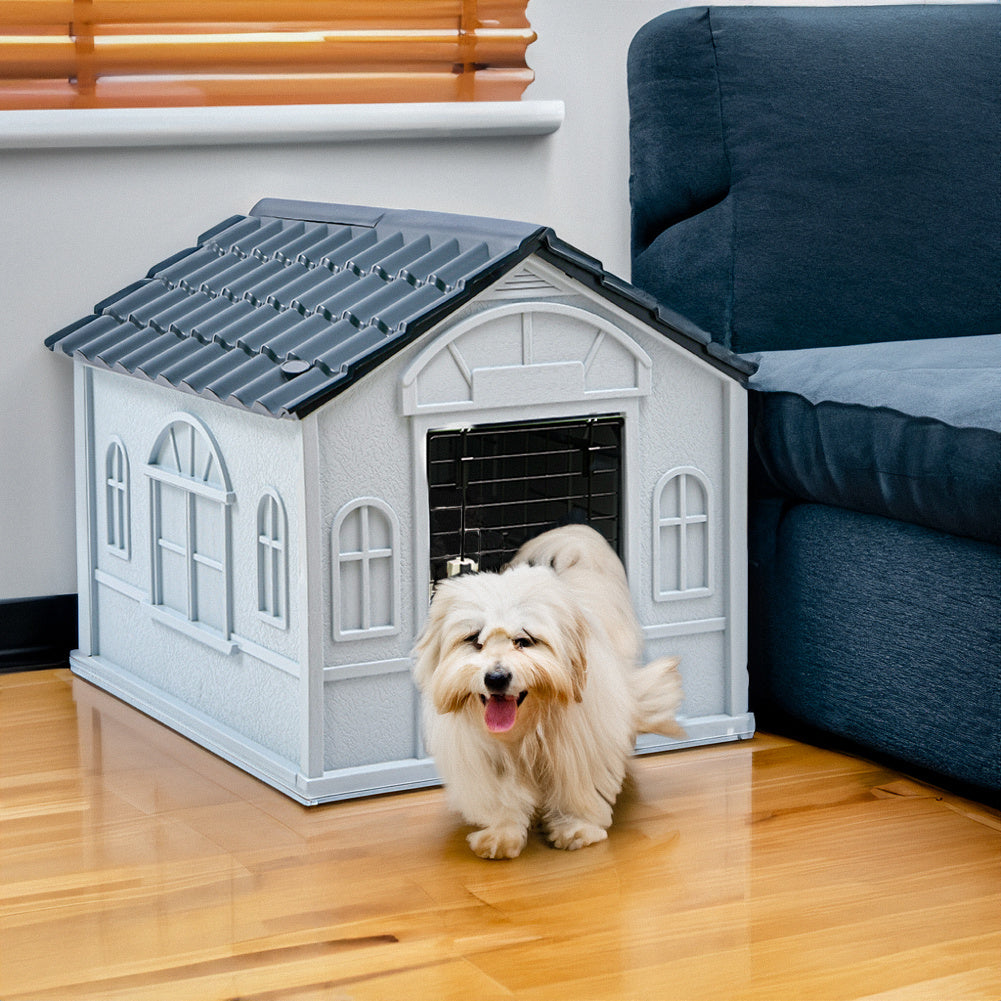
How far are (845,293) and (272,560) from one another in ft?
3.17

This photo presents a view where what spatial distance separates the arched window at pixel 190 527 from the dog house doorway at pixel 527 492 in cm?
27

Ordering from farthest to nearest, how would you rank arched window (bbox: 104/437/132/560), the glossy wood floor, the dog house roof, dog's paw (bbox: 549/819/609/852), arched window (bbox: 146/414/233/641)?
arched window (bbox: 104/437/132/560) < arched window (bbox: 146/414/233/641) < the dog house roof < dog's paw (bbox: 549/819/609/852) < the glossy wood floor

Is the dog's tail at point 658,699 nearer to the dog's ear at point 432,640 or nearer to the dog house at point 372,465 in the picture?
the dog house at point 372,465

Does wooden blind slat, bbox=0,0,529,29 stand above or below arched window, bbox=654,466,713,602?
above

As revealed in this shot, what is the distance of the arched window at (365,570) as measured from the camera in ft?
5.72

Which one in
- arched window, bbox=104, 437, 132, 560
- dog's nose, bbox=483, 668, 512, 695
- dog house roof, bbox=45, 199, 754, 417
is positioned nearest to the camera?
dog's nose, bbox=483, 668, 512, 695

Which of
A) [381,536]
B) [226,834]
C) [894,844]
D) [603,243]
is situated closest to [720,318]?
[603,243]

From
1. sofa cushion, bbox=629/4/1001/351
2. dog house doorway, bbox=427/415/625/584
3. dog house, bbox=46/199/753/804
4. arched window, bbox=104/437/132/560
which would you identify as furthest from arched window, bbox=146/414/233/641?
sofa cushion, bbox=629/4/1001/351

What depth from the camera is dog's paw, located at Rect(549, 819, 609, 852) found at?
5.32ft

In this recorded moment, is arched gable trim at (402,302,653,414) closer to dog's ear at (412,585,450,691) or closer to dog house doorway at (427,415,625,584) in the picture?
dog house doorway at (427,415,625,584)

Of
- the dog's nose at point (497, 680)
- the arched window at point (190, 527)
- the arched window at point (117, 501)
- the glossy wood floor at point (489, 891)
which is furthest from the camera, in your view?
the arched window at point (117, 501)

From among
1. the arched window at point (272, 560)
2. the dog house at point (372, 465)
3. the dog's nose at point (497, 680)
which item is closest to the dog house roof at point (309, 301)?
the dog house at point (372, 465)

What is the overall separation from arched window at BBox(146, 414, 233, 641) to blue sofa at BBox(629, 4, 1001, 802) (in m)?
0.71

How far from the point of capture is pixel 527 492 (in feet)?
6.73
